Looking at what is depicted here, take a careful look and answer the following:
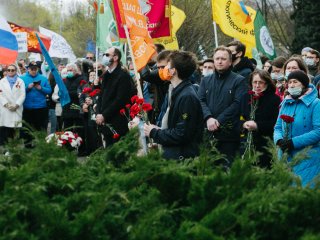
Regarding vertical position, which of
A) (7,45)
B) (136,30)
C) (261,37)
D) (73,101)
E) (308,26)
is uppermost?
(136,30)

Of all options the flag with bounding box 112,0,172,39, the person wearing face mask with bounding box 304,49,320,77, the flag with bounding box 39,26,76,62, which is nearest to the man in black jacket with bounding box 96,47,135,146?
the flag with bounding box 112,0,172,39

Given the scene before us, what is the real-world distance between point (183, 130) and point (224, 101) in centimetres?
187

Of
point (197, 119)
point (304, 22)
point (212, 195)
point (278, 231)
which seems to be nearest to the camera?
point (278, 231)

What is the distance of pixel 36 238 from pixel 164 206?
630 mm

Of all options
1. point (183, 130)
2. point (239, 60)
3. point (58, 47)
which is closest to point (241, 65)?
point (239, 60)

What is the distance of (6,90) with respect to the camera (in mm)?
16594

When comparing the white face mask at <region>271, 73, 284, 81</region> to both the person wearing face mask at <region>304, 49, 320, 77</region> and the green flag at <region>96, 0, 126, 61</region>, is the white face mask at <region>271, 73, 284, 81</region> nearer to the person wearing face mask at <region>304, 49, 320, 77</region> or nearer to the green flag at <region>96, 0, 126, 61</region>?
the person wearing face mask at <region>304, 49, 320, 77</region>

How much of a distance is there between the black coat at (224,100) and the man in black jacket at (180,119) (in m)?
1.35

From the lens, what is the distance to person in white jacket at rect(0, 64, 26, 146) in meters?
16.4

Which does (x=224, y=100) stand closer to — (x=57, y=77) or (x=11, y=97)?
(x=57, y=77)

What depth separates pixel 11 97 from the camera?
16500mm

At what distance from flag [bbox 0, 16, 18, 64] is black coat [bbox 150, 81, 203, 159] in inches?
253

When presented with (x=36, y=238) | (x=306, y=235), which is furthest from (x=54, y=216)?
(x=306, y=235)

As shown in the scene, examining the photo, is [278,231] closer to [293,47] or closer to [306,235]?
[306,235]
